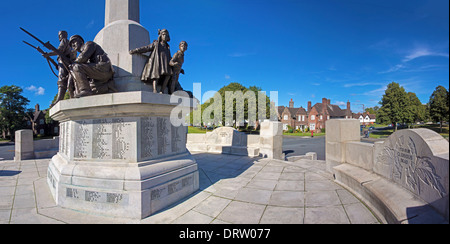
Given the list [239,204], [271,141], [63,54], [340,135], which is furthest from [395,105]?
[63,54]

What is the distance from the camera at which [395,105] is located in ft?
119

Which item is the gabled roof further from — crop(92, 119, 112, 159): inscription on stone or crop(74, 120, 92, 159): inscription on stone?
crop(74, 120, 92, 159): inscription on stone

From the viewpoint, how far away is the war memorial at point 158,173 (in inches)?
129

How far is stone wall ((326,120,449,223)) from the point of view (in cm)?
260

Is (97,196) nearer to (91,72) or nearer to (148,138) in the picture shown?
(148,138)

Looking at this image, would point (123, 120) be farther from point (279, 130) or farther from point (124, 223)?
point (279, 130)

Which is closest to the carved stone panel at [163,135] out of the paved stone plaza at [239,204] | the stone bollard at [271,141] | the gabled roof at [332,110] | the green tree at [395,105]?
the paved stone plaza at [239,204]

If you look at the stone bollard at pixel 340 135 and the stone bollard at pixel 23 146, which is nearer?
the stone bollard at pixel 340 135

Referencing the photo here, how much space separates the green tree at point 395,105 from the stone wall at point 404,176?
4334 centimetres

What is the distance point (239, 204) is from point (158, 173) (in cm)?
194

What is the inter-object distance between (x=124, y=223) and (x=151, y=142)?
1647mm

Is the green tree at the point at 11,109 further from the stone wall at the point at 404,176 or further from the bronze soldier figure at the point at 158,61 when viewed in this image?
the stone wall at the point at 404,176

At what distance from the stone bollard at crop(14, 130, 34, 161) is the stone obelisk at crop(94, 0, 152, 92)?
32.2ft
